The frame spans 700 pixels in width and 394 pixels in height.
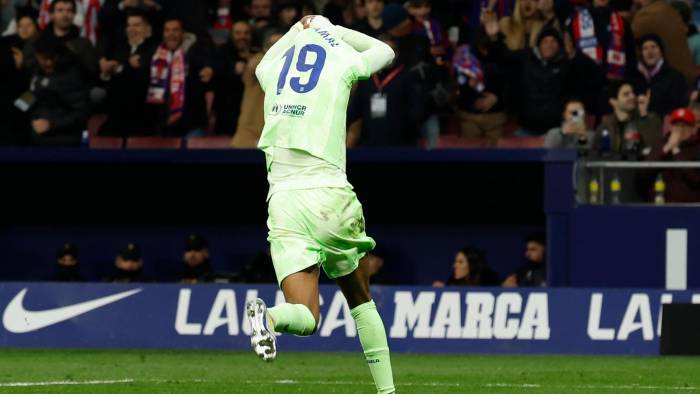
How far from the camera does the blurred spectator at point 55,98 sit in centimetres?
1538

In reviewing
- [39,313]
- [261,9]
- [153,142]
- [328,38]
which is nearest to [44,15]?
[153,142]

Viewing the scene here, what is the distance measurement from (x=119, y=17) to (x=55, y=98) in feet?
4.79

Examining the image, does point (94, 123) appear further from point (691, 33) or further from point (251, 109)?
point (691, 33)

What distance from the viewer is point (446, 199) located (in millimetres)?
16625

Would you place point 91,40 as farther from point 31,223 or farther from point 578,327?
point 578,327

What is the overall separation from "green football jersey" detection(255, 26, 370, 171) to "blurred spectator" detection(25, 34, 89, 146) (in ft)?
25.9

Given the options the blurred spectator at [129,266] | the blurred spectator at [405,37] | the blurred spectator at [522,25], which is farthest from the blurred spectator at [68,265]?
the blurred spectator at [522,25]

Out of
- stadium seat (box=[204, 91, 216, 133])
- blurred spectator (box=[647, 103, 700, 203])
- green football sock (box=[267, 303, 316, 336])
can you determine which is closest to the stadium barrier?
blurred spectator (box=[647, 103, 700, 203])

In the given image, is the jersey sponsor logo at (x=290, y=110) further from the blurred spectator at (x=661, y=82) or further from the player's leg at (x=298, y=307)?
the blurred spectator at (x=661, y=82)

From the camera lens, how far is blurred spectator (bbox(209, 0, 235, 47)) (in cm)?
1688

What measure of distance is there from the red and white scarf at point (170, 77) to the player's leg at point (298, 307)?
8273mm

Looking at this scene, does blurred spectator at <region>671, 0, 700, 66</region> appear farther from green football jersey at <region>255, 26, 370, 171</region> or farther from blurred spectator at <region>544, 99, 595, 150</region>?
green football jersey at <region>255, 26, 370, 171</region>

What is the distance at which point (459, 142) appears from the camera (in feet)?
50.2

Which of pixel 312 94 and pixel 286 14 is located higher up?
pixel 286 14
